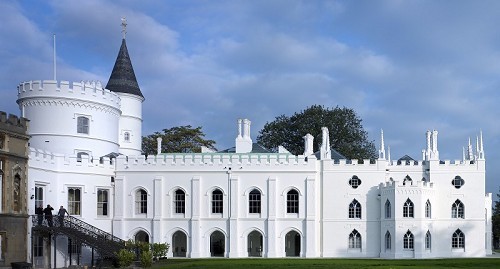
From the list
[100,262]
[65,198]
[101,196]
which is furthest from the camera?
[101,196]

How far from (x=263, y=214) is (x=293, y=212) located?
2132 millimetres

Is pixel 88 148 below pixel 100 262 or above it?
above

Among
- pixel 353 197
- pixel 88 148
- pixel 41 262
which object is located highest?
pixel 88 148

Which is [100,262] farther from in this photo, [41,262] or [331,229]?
[331,229]

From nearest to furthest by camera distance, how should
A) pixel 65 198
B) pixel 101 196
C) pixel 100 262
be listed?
1. pixel 100 262
2. pixel 65 198
3. pixel 101 196

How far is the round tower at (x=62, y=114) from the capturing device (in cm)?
4909

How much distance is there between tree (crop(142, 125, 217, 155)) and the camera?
251ft

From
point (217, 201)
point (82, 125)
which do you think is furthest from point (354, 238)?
point (82, 125)

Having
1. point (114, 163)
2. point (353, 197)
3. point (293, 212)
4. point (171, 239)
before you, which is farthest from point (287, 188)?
point (114, 163)

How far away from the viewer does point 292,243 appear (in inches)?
2077

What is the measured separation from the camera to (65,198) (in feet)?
150

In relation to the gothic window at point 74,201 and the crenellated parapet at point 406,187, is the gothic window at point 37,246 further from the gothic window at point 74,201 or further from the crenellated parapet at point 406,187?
the crenellated parapet at point 406,187

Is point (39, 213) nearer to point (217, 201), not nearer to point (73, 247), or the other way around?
point (73, 247)

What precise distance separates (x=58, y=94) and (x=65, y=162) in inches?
220
